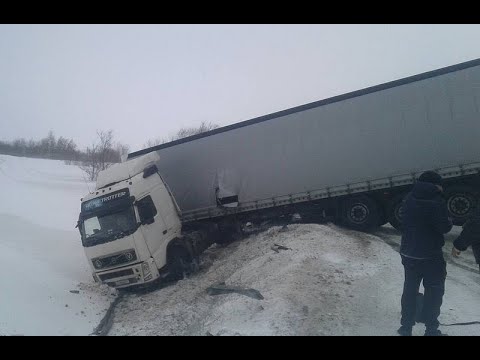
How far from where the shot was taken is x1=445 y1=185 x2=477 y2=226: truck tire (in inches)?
363

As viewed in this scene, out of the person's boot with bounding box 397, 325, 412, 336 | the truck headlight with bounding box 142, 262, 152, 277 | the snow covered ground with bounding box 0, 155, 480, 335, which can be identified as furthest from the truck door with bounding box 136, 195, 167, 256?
the person's boot with bounding box 397, 325, 412, 336

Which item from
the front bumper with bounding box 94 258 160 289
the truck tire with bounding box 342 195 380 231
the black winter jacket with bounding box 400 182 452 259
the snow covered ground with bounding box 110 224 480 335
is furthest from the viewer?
the truck tire with bounding box 342 195 380 231

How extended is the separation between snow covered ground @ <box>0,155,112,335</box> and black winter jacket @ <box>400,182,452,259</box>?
6.30 meters

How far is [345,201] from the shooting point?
1048 cm

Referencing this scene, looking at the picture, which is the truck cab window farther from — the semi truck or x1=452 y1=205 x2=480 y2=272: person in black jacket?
x1=452 y1=205 x2=480 y2=272: person in black jacket

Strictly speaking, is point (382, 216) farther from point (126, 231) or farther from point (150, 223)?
point (126, 231)

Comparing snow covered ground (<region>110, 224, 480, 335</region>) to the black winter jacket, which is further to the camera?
snow covered ground (<region>110, 224, 480, 335</region>)

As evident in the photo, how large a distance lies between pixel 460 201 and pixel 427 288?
19.9 ft

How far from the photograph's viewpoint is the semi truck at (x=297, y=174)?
896 centimetres

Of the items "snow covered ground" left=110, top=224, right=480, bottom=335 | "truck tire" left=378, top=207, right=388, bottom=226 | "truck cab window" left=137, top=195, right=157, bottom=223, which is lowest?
"snow covered ground" left=110, top=224, right=480, bottom=335
